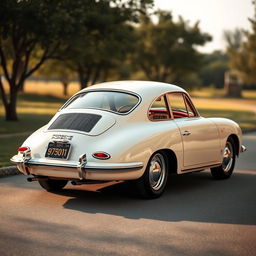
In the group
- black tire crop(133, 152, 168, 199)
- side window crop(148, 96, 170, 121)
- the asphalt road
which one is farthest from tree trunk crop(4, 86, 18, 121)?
black tire crop(133, 152, 168, 199)

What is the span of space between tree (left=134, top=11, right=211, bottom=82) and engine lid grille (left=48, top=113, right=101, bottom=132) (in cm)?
5218

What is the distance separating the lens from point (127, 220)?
7117 mm

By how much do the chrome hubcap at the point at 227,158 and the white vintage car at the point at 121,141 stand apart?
2.13 feet

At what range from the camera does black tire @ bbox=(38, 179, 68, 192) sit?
351 inches

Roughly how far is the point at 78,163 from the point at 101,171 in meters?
0.31

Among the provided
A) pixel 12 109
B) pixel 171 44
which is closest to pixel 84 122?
pixel 12 109

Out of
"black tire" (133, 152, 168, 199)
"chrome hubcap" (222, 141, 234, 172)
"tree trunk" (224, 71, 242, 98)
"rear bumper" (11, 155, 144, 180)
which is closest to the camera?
"rear bumper" (11, 155, 144, 180)

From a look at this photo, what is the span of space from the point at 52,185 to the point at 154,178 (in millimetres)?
1572

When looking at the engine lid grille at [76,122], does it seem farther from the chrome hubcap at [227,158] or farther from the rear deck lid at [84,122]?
the chrome hubcap at [227,158]

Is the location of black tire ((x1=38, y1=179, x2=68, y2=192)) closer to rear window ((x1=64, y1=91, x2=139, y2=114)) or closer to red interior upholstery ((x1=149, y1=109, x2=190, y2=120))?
rear window ((x1=64, y1=91, x2=139, y2=114))

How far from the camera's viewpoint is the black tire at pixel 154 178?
26.9ft

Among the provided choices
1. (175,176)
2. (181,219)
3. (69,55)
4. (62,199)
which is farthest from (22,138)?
(69,55)

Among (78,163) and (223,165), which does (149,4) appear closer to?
(223,165)

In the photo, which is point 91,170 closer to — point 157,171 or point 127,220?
point 127,220
